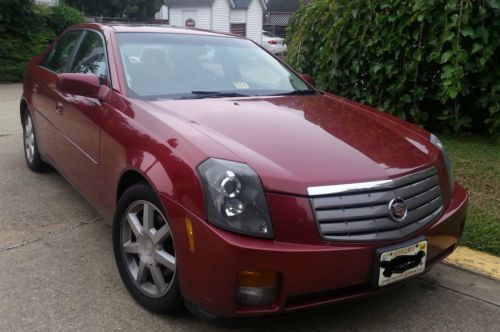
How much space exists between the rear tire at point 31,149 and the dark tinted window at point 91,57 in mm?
1196

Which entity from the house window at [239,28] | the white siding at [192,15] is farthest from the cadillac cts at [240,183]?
the house window at [239,28]

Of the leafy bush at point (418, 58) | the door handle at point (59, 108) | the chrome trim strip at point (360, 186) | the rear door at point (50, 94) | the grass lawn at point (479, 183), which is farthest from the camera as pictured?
the leafy bush at point (418, 58)

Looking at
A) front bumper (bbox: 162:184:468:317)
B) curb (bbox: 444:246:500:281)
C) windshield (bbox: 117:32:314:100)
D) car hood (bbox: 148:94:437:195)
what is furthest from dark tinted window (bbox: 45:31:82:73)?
curb (bbox: 444:246:500:281)

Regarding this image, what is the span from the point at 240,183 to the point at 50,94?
2.75 metres

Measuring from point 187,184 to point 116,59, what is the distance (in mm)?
1469

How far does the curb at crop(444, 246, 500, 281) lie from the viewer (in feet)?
10.7

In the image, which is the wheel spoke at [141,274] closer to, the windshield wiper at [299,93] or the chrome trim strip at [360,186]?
the chrome trim strip at [360,186]

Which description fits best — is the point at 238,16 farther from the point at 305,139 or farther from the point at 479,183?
the point at 305,139

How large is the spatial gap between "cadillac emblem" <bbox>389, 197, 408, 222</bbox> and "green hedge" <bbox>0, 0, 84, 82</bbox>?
12.7 m

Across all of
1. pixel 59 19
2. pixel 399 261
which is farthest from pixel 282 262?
pixel 59 19

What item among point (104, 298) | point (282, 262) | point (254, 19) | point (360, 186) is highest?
point (254, 19)

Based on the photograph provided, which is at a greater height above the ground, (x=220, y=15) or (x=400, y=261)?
(x=220, y=15)

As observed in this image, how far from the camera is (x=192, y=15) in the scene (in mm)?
39406

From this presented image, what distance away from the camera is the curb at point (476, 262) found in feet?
10.7
